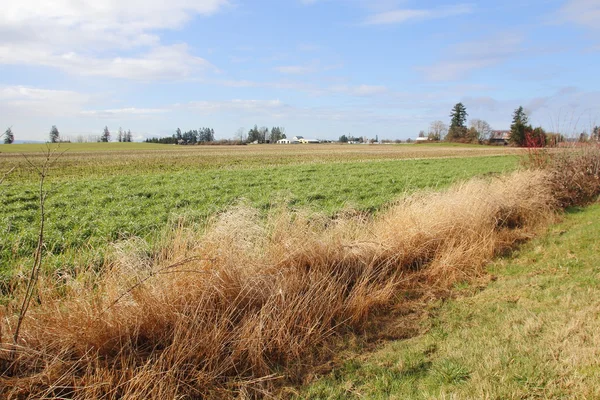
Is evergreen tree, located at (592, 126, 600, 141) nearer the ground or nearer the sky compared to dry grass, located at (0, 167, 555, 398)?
nearer the sky

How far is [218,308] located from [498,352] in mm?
3123

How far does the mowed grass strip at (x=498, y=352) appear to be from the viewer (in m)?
3.49

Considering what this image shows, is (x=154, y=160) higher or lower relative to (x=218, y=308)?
higher

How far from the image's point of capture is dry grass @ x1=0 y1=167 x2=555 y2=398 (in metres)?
3.57

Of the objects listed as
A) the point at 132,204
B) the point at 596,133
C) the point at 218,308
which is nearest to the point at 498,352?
the point at 218,308

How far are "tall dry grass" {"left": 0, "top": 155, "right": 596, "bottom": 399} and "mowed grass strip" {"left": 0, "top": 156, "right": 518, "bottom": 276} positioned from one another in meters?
1.44

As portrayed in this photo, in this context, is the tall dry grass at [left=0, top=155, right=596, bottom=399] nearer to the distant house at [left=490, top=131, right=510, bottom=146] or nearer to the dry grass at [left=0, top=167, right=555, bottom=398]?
the dry grass at [left=0, top=167, right=555, bottom=398]

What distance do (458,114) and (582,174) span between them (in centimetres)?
11038

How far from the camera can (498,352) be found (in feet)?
13.3

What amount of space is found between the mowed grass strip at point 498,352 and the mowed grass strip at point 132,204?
413 cm

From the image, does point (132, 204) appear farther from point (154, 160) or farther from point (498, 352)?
point (154, 160)

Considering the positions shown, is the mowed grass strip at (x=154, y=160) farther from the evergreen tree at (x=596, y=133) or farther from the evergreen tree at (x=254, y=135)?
the evergreen tree at (x=254, y=135)

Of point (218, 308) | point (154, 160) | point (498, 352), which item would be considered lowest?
point (498, 352)

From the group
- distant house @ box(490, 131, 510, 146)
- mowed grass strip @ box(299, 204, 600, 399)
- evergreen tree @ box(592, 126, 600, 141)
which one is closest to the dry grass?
mowed grass strip @ box(299, 204, 600, 399)
